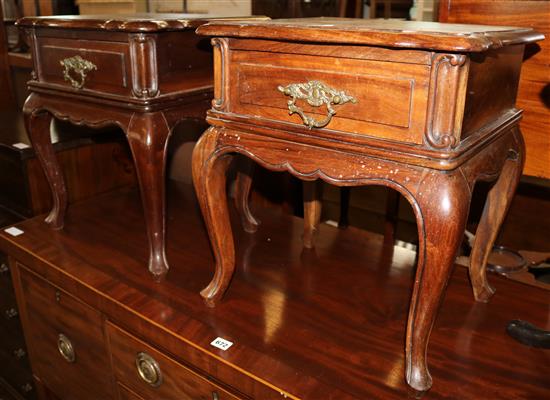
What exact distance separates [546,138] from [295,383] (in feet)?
2.22

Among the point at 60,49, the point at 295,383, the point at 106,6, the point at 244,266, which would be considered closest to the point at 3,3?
the point at 106,6

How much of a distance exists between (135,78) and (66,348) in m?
0.64

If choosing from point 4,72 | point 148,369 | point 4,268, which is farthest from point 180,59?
point 4,72

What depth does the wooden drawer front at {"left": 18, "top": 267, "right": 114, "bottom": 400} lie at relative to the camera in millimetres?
1144

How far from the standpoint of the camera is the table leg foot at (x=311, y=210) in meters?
1.23

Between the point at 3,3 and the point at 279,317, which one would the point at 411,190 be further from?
the point at 3,3

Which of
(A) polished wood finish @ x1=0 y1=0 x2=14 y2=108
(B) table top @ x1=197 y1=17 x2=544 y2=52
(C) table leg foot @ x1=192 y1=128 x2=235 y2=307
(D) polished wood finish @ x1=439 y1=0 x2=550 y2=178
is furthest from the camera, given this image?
(A) polished wood finish @ x1=0 y1=0 x2=14 y2=108

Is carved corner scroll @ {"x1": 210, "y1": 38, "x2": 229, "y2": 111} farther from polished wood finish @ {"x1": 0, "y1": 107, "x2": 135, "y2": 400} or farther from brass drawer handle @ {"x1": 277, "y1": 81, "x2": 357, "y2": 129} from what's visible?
polished wood finish @ {"x1": 0, "y1": 107, "x2": 135, "y2": 400}

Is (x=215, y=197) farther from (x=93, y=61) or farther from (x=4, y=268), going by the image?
(x=4, y=268)

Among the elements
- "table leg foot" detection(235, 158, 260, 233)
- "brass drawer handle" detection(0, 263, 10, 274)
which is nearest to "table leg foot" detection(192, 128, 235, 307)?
"table leg foot" detection(235, 158, 260, 233)

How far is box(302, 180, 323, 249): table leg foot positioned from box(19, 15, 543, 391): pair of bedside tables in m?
0.30

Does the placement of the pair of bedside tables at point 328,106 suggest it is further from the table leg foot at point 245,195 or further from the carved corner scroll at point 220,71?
the table leg foot at point 245,195

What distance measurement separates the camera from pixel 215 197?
0.94 meters

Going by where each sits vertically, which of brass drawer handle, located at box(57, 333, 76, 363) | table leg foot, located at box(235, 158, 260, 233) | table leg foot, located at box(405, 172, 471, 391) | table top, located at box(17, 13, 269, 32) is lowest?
brass drawer handle, located at box(57, 333, 76, 363)
